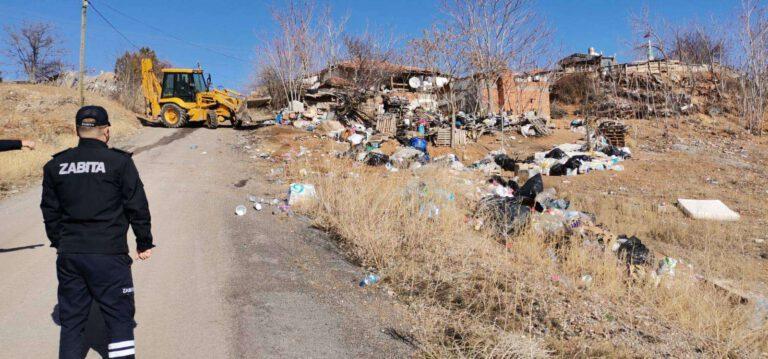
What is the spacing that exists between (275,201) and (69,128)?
1219 cm

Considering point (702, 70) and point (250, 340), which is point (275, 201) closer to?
point (250, 340)

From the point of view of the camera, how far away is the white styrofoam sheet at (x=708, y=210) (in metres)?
10.0

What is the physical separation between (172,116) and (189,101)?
90 centimetres

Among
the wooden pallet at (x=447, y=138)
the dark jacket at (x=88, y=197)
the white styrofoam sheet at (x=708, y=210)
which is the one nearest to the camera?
the dark jacket at (x=88, y=197)

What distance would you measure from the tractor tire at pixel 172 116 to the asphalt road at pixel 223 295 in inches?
504

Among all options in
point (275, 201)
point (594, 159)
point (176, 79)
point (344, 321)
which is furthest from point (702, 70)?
point (344, 321)

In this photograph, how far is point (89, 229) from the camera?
99.7 inches

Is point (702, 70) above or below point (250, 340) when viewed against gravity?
above

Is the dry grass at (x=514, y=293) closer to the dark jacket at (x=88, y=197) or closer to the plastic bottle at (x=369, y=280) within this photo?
the plastic bottle at (x=369, y=280)

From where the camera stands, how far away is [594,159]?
14.7 meters

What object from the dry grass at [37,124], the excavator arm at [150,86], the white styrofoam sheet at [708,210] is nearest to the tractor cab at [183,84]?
the excavator arm at [150,86]

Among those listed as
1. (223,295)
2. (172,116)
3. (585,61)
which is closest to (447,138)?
(172,116)

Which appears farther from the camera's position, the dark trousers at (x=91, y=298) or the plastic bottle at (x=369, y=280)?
the plastic bottle at (x=369, y=280)

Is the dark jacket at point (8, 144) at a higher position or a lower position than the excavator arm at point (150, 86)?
lower
